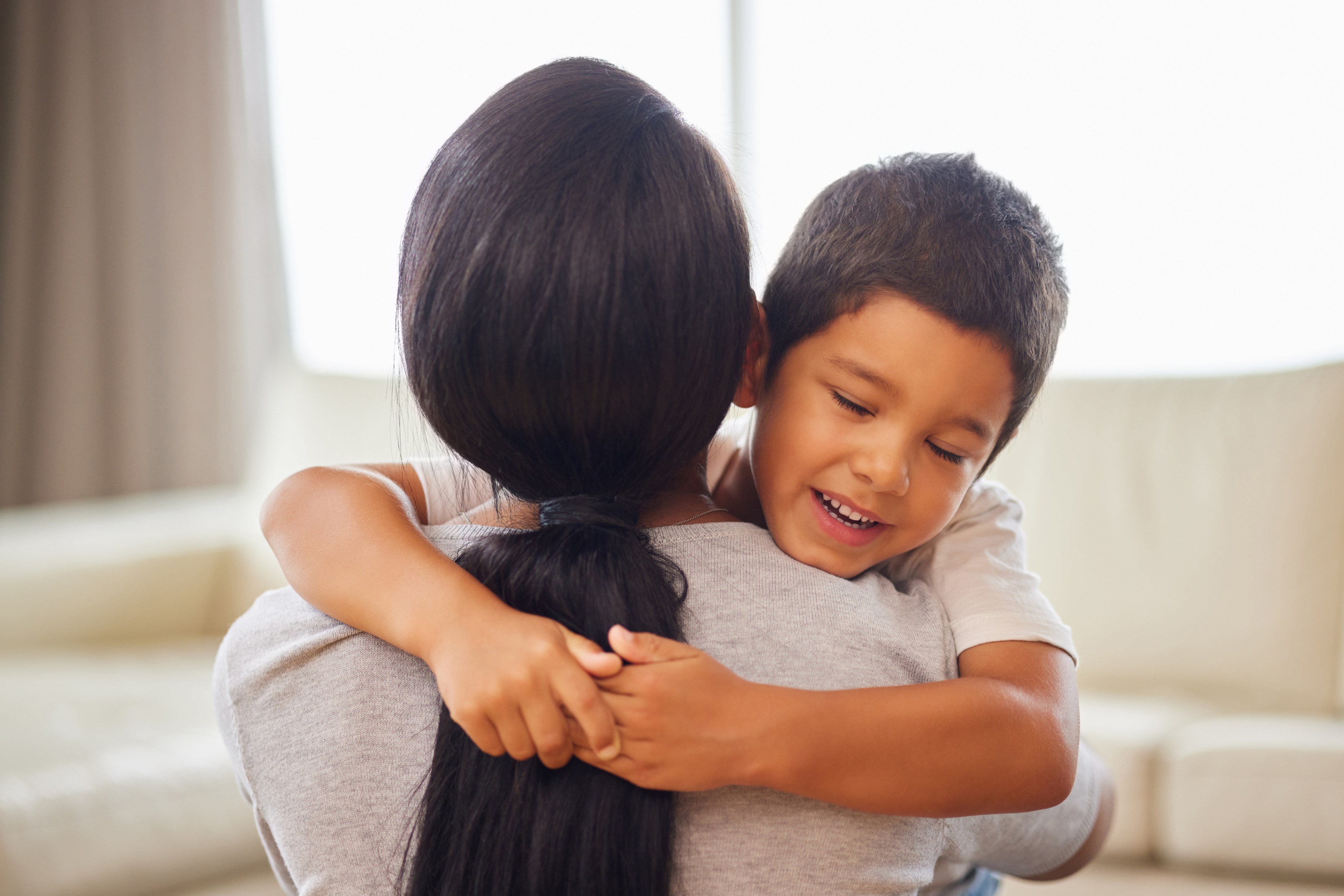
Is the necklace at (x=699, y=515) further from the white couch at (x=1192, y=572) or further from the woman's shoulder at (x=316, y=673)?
the white couch at (x=1192, y=572)

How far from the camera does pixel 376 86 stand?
362cm

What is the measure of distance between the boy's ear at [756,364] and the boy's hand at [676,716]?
0.63 feet

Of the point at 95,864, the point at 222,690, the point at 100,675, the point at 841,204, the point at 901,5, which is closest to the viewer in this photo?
the point at 222,690

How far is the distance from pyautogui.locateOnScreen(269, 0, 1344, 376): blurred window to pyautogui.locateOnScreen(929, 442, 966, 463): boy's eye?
4.08 feet

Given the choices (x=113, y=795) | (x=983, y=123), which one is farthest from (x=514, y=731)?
(x=983, y=123)

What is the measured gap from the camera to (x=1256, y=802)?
5.65 ft

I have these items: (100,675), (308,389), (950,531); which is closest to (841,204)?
(950,531)

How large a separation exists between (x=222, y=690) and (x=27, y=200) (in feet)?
11.2

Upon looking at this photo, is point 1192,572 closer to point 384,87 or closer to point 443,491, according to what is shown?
point 443,491

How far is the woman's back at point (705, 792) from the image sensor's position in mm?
600

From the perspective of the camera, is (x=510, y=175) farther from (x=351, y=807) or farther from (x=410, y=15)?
(x=410, y=15)

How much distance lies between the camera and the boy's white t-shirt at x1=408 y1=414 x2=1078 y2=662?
2.37ft

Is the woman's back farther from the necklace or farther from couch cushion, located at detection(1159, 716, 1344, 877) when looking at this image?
couch cushion, located at detection(1159, 716, 1344, 877)

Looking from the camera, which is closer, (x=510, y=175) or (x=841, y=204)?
(x=510, y=175)
